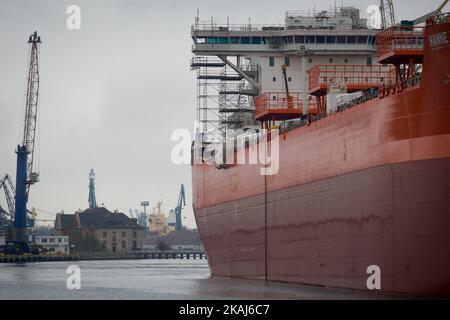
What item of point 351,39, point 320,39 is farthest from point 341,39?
point 320,39

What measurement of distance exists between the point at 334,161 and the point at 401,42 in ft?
17.0

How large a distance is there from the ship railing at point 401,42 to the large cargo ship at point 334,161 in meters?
0.05

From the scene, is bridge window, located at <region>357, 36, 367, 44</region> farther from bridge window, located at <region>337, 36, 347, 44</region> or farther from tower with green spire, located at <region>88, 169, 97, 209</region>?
tower with green spire, located at <region>88, 169, 97, 209</region>

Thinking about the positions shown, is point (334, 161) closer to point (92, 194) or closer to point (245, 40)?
point (245, 40)

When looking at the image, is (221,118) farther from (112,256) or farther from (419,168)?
(112,256)

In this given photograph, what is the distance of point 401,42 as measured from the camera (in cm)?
3198

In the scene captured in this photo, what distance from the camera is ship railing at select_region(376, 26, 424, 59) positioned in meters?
31.8

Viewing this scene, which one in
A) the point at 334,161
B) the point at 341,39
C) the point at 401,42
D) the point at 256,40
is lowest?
the point at 334,161

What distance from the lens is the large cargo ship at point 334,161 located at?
95.7 ft

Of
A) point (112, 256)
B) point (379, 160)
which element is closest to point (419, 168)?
point (379, 160)

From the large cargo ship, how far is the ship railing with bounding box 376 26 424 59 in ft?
0.16

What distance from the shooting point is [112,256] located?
5728 inches

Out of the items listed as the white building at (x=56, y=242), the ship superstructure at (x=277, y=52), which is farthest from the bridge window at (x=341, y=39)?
the white building at (x=56, y=242)
